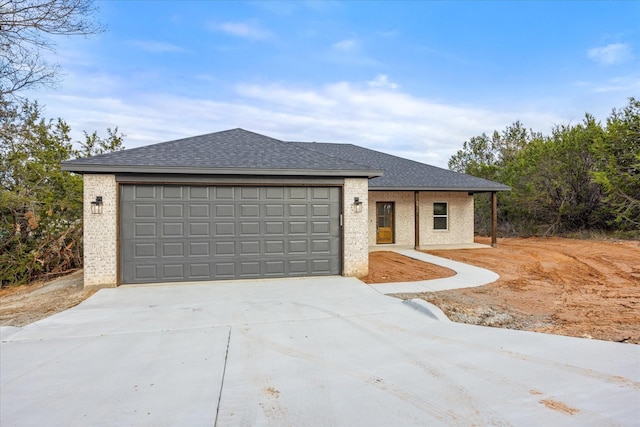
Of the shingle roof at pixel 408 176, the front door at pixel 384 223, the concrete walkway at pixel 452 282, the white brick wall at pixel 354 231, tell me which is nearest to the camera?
the concrete walkway at pixel 452 282

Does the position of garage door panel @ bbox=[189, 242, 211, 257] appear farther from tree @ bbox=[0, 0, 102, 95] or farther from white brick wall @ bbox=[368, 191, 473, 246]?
white brick wall @ bbox=[368, 191, 473, 246]

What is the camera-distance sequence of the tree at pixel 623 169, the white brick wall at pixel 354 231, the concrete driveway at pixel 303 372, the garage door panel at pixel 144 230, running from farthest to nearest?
the tree at pixel 623 169 → the white brick wall at pixel 354 231 → the garage door panel at pixel 144 230 → the concrete driveway at pixel 303 372

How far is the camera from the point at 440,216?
53.7ft

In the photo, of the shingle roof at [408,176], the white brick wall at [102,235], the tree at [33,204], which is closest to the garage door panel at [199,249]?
the white brick wall at [102,235]

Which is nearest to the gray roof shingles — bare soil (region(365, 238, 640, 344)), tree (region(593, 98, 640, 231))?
bare soil (region(365, 238, 640, 344))

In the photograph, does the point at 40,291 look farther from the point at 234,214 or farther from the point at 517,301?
the point at 517,301

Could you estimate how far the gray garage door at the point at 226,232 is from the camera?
812 centimetres

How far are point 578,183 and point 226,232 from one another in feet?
64.6

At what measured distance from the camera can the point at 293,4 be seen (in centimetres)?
1171

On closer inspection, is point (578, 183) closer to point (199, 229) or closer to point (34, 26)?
point (199, 229)

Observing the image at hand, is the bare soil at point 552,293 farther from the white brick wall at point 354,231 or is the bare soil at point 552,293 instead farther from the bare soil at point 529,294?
the white brick wall at point 354,231

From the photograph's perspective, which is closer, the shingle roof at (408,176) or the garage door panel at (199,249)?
the garage door panel at (199,249)

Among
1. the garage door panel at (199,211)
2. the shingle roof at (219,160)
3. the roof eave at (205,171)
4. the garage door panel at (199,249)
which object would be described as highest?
the shingle roof at (219,160)

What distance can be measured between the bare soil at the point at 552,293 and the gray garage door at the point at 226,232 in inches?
76.7
